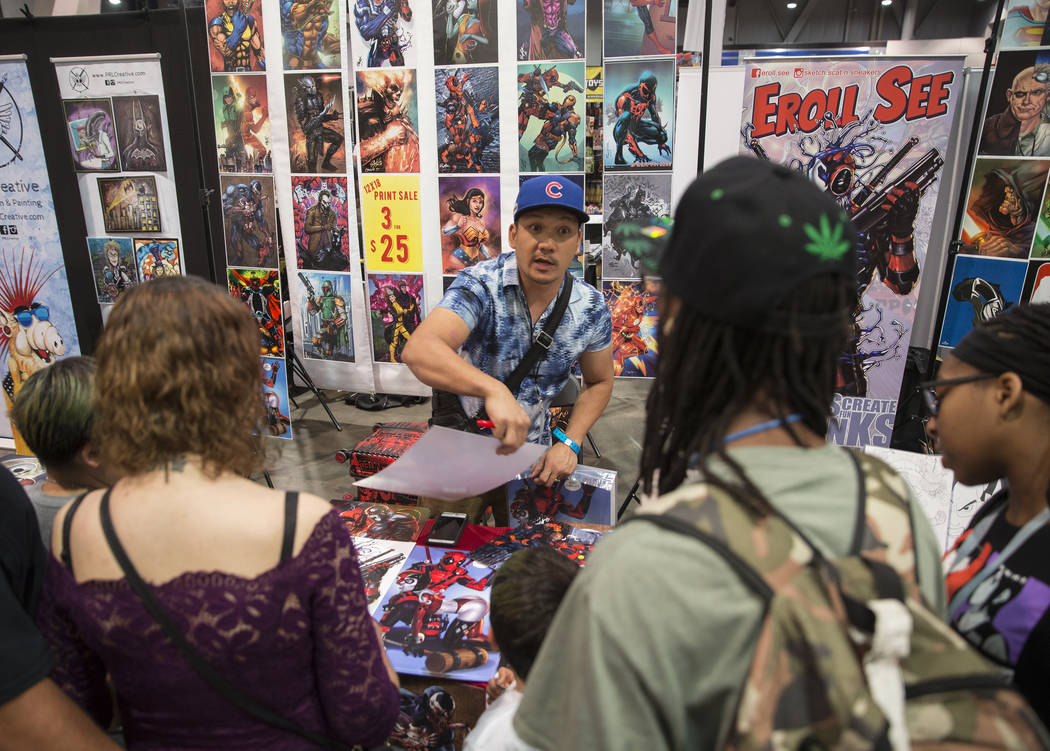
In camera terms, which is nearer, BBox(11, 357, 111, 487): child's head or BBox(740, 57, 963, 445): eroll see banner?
BBox(11, 357, 111, 487): child's head

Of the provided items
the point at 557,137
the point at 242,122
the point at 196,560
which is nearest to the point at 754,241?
the point at 196,560

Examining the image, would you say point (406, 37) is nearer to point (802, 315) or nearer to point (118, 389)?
point (118, 389)

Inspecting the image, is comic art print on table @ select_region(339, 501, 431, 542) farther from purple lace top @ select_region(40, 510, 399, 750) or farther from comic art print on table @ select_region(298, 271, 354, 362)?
comic art print on table @ select_region(298, 271, 354, 362)

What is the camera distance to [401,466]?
5.36ft

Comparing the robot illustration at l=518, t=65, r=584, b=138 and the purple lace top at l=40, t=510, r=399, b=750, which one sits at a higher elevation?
the robot illustration at l=518, t=65, r=584, b=138

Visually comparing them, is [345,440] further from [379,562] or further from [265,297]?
[379,562]

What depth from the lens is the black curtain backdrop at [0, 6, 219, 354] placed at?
3.05 metres

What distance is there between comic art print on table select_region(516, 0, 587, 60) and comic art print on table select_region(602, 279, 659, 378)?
1.48 metres

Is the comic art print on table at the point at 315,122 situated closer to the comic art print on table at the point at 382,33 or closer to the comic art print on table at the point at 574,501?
the comic art print on table at the point at 382,33

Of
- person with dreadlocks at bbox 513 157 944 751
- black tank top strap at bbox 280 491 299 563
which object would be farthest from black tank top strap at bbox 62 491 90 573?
person with dreadlocks at bbox 513 157 944 751

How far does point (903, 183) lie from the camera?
297 centimetres

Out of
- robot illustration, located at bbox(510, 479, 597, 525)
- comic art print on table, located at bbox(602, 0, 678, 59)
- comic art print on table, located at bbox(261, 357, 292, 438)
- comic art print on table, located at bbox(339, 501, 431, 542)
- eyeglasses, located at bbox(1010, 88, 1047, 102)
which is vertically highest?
comic art print on table, located at bbox(602, 0, 678, 59)

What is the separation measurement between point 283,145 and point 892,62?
3226 millimetres

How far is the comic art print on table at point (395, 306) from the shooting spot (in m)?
3.65
